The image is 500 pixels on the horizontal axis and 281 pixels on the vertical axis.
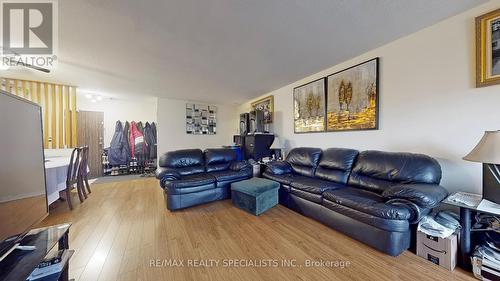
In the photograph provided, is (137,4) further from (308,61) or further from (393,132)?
(393,132)

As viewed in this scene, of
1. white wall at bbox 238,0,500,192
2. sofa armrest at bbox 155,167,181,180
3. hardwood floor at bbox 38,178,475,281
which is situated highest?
white wall at bbox 238,0,500,192

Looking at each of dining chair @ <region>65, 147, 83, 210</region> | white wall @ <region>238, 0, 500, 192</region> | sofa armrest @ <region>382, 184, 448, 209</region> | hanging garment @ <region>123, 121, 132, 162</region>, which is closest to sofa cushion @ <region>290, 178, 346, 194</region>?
sofa armrest @ <region>382, 184, 448, 209</region>

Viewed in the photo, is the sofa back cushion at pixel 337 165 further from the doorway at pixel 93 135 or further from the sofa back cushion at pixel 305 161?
the doorway at pixel 93 135

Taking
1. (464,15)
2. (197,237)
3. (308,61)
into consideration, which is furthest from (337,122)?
(197,237)

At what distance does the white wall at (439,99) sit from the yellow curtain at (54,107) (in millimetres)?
6301

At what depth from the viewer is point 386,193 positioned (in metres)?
1.91

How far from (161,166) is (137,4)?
2609 mm

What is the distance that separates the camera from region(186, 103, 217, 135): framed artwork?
5.88m

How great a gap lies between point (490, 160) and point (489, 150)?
96mm

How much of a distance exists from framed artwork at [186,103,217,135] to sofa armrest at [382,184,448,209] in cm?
528

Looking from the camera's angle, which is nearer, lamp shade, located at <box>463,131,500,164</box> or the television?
the television

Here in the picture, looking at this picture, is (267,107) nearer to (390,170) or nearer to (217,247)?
(390,170)

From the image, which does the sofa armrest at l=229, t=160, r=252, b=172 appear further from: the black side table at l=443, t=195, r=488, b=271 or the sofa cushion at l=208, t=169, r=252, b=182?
the black side table at l=443, t=195, r=488, b=271

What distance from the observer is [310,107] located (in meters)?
3.73
